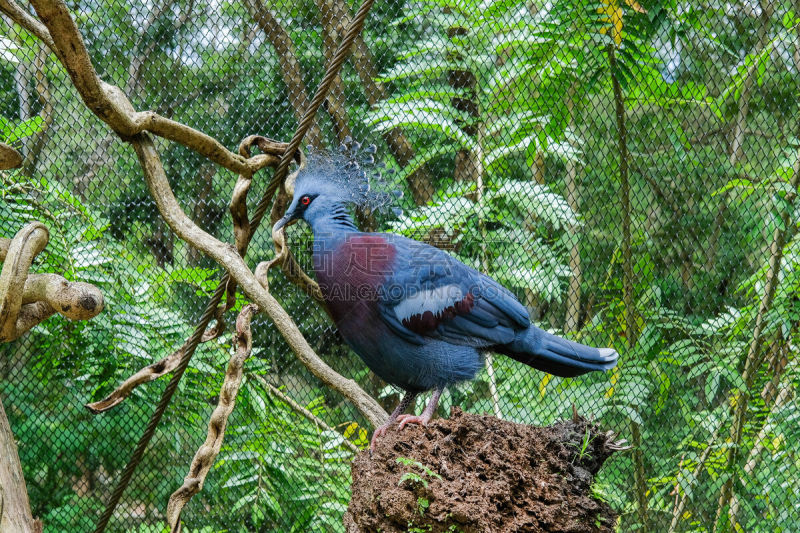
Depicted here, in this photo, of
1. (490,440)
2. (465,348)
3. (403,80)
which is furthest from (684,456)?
(403,80)

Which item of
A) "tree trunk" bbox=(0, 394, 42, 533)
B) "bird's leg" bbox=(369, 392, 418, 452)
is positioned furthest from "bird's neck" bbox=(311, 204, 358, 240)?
"tree trunk" bbox=(0, 394, 42, 533)

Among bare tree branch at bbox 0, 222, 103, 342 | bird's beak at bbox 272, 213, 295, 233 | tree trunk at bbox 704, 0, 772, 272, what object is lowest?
bare tree branch at bbox 0, 222, 103, 342

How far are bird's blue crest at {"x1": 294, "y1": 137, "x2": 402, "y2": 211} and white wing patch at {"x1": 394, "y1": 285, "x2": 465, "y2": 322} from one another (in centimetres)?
35

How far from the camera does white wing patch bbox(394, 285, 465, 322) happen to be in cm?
184

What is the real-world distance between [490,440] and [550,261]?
1.37 meters

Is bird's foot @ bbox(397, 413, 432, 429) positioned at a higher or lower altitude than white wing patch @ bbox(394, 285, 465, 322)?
lower

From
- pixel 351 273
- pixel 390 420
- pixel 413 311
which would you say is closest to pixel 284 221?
pixel 351 273

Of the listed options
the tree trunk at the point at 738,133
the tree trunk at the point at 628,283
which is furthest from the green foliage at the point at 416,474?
the tree trunk at the point at 738,133

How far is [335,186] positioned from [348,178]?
0.17 ft

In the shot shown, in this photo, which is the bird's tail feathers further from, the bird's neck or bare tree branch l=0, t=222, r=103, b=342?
bare tree branch l=0, t=222, r=103, b=342

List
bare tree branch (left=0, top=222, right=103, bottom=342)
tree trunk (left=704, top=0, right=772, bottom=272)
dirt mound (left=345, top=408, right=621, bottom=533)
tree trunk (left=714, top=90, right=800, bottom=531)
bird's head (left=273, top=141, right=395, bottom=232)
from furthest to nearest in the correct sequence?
tree trunk (left=704, top=0, right=772, bottom=272)
tree trunk (left=714, top=90, right=800, bottom=531)
bird's head (left=273, top=141, right=395, bottom=232)
bare tree branch (left=0, top=222, right=103, bottom=342)
dirt mound (left=345, top=408, right=621, bottom=533)

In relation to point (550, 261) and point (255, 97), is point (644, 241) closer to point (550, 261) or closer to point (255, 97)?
point (550, 261)

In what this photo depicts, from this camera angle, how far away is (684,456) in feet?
8.85

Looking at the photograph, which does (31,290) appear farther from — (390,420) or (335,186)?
(390,420)
